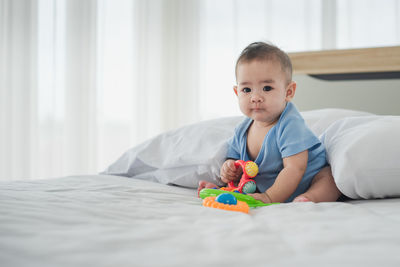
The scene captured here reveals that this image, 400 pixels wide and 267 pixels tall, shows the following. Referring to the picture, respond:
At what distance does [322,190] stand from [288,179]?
9 centimetres

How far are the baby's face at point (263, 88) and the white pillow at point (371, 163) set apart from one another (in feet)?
0.78

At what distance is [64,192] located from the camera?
89 centimetres

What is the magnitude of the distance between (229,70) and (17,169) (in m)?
1.63

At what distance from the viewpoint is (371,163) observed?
33.4 inches

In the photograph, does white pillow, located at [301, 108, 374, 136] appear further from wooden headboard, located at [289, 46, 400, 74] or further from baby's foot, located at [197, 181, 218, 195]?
wooden headboard, located at [289, 46, 400, 74]

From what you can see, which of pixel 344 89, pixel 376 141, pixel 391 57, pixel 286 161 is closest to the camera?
pixel 376 141

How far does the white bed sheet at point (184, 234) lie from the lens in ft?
1.35

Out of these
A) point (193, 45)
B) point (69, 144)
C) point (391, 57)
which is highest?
point (193, 45)

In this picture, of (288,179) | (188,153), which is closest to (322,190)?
(288,179)

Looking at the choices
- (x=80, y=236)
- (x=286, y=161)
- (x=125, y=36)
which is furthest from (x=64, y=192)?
(x=125, y=36)

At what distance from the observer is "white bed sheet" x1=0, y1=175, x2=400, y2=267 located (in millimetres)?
411

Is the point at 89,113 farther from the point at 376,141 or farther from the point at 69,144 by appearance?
the point at 376,141

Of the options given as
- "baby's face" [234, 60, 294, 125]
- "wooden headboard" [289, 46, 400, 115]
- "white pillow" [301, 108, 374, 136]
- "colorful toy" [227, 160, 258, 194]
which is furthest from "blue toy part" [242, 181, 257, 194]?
"wooden headboard" [289, 46, 400, 115]

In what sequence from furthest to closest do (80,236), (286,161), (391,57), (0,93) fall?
(0,93) → (391,57) → (286,161) → (80,236)
